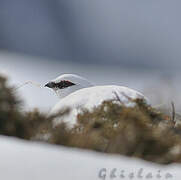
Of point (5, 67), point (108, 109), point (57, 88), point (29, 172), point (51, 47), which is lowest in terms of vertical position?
point (29, 172)

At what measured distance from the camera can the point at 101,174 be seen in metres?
0.51

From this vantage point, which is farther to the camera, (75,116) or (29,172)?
(75,116)

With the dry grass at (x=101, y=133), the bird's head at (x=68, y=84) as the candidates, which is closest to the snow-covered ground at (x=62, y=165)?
the dry grass at (x=101, y=133)

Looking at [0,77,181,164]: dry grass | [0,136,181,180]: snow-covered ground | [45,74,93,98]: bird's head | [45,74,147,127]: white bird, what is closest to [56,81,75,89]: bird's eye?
[45,74,93,98]: bird's head

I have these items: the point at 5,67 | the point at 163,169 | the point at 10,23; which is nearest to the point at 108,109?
the point at 163,169

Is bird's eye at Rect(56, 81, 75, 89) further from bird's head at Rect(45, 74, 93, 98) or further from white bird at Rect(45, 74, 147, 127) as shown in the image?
white bird at Rect(45, 74, 147, 127)

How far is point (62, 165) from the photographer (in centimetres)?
49

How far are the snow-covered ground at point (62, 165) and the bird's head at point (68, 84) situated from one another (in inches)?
31.4

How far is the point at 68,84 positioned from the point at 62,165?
0.86 metres

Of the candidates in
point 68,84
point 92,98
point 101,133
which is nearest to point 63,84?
point 68,84

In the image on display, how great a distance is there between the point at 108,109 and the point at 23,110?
0.14 meters

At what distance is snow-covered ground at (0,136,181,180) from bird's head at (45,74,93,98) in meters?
0.80

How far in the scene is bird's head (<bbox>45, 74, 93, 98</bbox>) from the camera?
4.35 ft

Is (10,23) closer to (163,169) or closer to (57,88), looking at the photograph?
(57,88)
